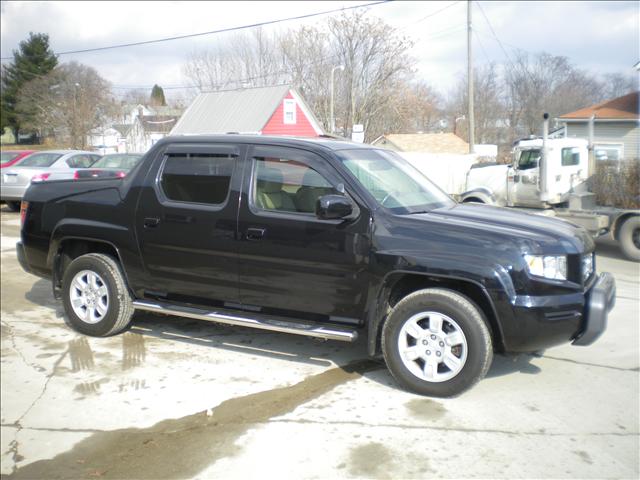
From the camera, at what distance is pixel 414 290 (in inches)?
182

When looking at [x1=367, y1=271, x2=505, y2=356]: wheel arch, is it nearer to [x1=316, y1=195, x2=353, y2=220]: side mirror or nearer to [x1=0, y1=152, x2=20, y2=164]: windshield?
[x1=316, y1=195, x2=353, y2=220]: side mirror

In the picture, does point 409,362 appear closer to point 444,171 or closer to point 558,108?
point 444,171

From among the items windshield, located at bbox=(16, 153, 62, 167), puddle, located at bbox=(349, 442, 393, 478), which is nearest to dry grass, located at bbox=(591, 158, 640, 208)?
puddle, located at bbox=(349, 442, 393, 478)

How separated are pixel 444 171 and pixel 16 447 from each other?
45.1ft

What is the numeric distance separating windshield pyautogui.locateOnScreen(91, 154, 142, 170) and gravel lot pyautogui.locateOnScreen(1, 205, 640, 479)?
11.0m

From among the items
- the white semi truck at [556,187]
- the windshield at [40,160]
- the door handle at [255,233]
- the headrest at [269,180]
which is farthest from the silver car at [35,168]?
the door handle at [255,233]

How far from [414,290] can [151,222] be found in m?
2.42

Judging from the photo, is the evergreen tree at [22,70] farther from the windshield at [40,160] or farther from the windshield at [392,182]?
the windshield at [392,182]

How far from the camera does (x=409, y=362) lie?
4410 mm

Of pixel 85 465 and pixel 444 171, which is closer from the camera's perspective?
pixel 85 465

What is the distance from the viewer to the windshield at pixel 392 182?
479 centimetres

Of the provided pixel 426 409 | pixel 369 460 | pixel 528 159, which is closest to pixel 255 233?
pixel 426 409

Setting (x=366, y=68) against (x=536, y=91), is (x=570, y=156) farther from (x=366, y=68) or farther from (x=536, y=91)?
(x=536, y=91)

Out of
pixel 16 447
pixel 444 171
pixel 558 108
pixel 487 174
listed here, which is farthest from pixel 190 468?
pixel 558 108
